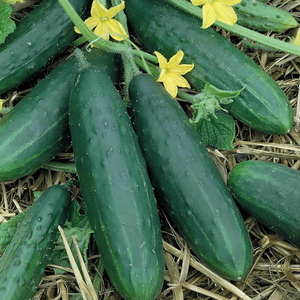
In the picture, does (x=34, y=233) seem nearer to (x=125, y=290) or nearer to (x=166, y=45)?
(x=125, y=290)

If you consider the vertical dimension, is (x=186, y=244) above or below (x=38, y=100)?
below

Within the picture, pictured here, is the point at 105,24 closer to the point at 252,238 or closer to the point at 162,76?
the point at 162,76

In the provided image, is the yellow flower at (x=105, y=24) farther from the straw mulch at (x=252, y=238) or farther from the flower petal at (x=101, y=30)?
the straw mulch at (x=252, y=238)

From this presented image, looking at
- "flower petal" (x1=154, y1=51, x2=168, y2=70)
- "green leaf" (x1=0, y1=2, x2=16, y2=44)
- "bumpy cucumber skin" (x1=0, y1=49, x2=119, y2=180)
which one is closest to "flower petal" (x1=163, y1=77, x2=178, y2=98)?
"flower petal" (x1=154, y1=51, x2=168, y2=70)

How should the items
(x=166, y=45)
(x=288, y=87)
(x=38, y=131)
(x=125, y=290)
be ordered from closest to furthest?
(x=125, y=290)
(x=38, y=131)
(x=166, y=45)
(x=288, y=87)

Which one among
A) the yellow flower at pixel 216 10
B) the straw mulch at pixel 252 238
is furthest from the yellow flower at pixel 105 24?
the straw mulch at pixel 252 238

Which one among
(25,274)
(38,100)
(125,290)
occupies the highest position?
(38,100)

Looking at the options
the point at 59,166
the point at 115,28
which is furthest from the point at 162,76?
the point at 59,166

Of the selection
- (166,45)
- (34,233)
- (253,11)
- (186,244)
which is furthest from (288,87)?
(34,233)
